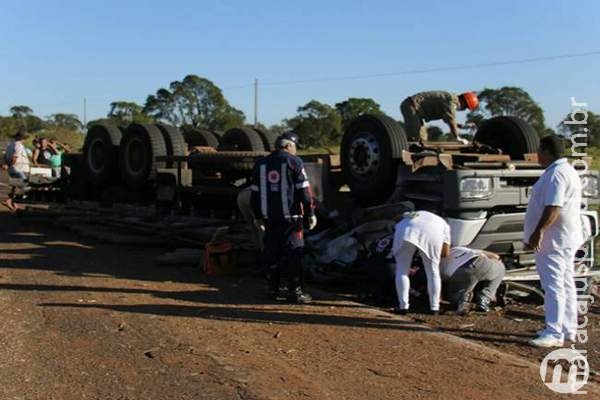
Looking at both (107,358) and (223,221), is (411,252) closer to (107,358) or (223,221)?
(107,358)

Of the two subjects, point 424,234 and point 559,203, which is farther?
point 424,234

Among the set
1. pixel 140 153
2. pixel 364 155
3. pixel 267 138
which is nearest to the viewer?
pixel 364 155

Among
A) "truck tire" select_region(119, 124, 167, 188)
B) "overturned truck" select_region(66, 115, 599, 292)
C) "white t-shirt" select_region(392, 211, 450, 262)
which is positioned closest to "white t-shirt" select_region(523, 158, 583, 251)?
"white t-shirt" select_region(392, 211, 450, 262)

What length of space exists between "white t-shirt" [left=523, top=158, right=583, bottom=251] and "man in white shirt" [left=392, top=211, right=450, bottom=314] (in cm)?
100

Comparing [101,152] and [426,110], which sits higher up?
[426,110]

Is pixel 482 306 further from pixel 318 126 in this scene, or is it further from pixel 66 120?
pixel 66 120

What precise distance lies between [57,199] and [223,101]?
132 feet

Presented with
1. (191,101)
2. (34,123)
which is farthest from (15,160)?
(34,123)

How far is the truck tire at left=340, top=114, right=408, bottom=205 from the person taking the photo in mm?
7957

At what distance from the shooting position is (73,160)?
14.6m

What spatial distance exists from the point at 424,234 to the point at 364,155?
6.97 ft

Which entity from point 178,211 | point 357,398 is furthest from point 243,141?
point 357,398

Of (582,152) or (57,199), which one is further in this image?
(57,199)

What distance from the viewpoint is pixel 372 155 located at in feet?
27.0
